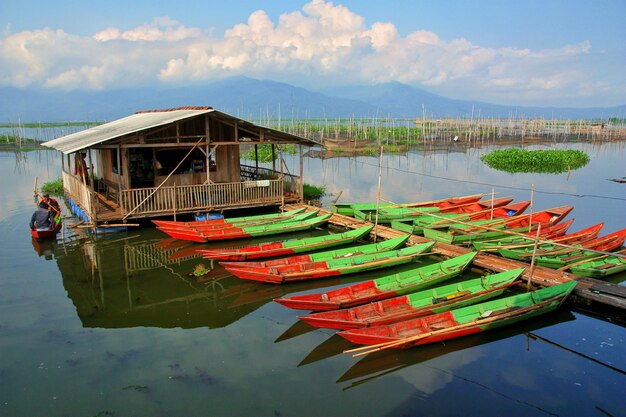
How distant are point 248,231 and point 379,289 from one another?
580 centimetres

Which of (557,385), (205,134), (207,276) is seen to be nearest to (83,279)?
(207,276)

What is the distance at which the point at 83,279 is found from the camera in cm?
1162

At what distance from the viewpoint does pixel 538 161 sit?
112 ft

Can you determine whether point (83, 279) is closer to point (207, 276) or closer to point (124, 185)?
point (207, 276)

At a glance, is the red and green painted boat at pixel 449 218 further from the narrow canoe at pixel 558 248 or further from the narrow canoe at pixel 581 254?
the narrow canoe at pixel 581 254

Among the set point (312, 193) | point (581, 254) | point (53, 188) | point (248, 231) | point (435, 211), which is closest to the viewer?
→ point (581, 254)

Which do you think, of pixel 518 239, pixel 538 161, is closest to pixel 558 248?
pixel 518 239

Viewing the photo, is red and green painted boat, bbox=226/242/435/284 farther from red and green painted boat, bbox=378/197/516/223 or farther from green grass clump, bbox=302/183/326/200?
green grass clump, bbox=302/183/326/200

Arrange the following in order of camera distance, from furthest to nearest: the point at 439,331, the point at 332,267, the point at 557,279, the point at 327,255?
the point at 327,255 → the point at 332,267 → the point at 557,279 → the point at 439,331

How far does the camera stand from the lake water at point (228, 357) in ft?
22.7

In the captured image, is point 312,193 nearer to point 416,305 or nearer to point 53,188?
point 53,188

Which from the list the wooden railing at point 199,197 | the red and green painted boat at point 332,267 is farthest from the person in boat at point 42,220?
the red and green painted boat at point 332,267

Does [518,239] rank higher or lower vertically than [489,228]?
lower

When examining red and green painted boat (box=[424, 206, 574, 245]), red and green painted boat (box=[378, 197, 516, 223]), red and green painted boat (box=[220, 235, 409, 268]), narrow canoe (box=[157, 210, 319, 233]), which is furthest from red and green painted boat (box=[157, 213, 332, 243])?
red and green painted boat (box=[424, 206, 574, 245])
